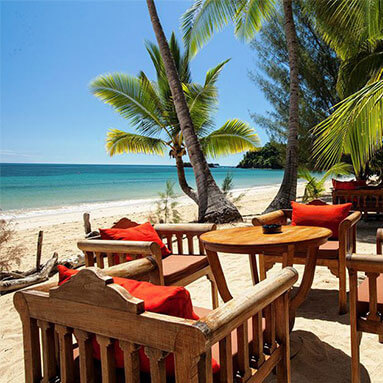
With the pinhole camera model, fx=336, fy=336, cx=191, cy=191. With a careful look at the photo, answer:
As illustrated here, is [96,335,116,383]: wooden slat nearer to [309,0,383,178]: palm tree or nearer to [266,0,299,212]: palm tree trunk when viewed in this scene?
[309,0,383,178]: palm tree

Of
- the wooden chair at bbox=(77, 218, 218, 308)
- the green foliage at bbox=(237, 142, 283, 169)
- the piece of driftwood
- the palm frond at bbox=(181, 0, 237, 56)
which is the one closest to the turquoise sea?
the green foliage at bbox=(237, 142, 283, 169)

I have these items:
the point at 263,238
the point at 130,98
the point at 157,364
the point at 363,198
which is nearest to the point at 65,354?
the point at 157,364

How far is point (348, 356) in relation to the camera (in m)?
2.18

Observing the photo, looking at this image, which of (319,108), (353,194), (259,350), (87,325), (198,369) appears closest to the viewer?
(198,369)

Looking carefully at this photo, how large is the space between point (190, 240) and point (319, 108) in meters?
13.1

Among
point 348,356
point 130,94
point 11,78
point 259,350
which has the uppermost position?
point 11,78

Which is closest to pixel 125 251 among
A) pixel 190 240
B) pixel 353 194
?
pixel 190 240

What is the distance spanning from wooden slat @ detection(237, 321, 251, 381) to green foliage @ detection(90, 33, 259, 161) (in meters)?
8.78

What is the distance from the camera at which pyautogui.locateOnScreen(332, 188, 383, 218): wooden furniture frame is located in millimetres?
6086

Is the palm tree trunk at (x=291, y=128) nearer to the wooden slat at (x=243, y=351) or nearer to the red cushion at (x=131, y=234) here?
the red cushion at (x=131, y=234)

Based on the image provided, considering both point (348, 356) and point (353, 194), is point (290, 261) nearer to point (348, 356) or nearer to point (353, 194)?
point (348, 356)

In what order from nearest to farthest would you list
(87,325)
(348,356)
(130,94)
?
(87,325), (348,356), (130,94)

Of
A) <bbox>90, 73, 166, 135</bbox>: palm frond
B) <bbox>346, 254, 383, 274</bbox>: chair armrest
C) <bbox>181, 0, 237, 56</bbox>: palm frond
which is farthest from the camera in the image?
<bbox>90, 73, 166, 135</bbox>: palm frond

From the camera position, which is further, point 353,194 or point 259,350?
point 353,194
